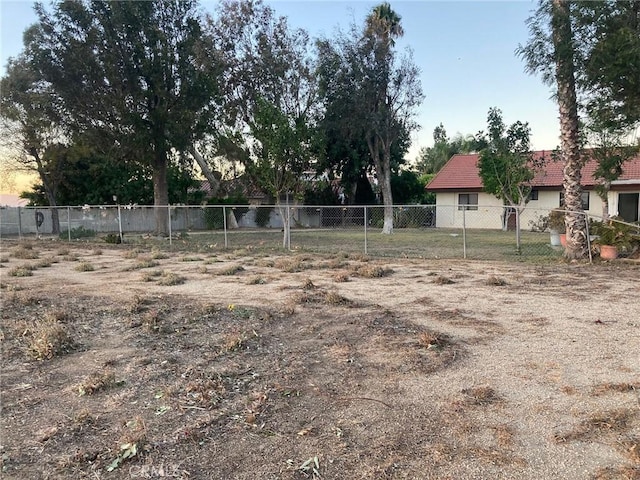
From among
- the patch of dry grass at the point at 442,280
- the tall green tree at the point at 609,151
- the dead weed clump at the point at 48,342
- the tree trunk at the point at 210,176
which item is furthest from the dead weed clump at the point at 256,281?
the tree trunk at the point at 210,176

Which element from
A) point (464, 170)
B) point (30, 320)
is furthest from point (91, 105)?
point (464, 170)

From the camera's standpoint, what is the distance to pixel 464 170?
32938 mm

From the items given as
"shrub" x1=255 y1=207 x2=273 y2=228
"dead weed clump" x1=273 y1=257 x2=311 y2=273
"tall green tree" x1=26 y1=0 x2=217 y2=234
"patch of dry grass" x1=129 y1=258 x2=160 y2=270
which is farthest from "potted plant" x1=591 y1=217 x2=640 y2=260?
"shrub" x1=255 y1=207 x2=273 y2=228

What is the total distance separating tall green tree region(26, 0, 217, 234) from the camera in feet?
62.6

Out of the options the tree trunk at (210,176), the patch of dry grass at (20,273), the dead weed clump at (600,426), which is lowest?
the dead weed clump at (600,426)

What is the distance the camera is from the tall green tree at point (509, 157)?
906 inches

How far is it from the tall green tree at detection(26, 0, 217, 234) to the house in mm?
13321

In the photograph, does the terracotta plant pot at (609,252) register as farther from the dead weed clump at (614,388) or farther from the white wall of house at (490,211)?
the white wall of house at (490,211)

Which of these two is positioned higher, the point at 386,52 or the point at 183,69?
the point at 386,52

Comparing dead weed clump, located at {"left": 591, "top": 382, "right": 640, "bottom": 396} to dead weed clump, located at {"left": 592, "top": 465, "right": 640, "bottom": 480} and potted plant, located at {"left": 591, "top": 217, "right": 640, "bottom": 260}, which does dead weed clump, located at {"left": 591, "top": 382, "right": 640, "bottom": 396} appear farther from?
potted plant, located at {"left": 591, "top": 217, "right": 640, "bottom": 260}

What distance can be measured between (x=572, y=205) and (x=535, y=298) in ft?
19.6

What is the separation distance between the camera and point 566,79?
11.3m

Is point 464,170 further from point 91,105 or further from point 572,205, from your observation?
point 91,105

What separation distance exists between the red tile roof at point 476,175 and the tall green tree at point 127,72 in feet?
56.5
